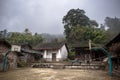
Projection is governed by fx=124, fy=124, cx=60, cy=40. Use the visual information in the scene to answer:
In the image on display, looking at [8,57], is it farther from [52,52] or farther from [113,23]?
[113,23]

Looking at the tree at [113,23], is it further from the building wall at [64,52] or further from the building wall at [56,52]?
the building wall at [56,52]

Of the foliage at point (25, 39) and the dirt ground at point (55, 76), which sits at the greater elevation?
the foliage at point (25, 39)

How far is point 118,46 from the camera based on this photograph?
12.7 meters

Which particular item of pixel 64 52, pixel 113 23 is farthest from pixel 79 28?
pixel 113 23

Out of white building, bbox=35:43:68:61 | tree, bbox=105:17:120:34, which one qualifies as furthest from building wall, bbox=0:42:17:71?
tree, bbox=105:17:120:34

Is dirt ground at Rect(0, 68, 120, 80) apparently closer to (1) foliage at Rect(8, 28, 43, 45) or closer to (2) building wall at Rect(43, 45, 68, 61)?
(2) building wall at Rect(43, 45, 68, 61)

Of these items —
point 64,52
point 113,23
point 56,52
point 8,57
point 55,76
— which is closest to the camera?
point 55,76

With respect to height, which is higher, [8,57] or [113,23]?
[113,23]

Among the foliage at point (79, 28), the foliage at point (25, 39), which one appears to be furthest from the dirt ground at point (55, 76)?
the foliage at point (25, 39)

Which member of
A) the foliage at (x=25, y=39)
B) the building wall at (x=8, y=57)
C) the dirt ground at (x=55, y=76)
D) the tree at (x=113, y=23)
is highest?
the tree at (x=113, y=23)

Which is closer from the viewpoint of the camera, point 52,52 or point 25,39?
point 52,52

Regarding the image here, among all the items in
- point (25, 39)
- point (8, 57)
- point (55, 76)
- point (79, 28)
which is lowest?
point (55, 76)

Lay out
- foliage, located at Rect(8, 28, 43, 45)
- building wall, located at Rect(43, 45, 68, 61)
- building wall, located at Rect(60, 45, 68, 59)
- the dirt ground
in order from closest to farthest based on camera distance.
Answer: the dirt ground
building wall, located at Rect(43, 45, 68, 61)
building wall, located at Rect(60, 45, 68, 59)
foliage, located at Rect(8, 28, 43, 45)

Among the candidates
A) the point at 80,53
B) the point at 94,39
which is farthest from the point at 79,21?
the point at 80,53
